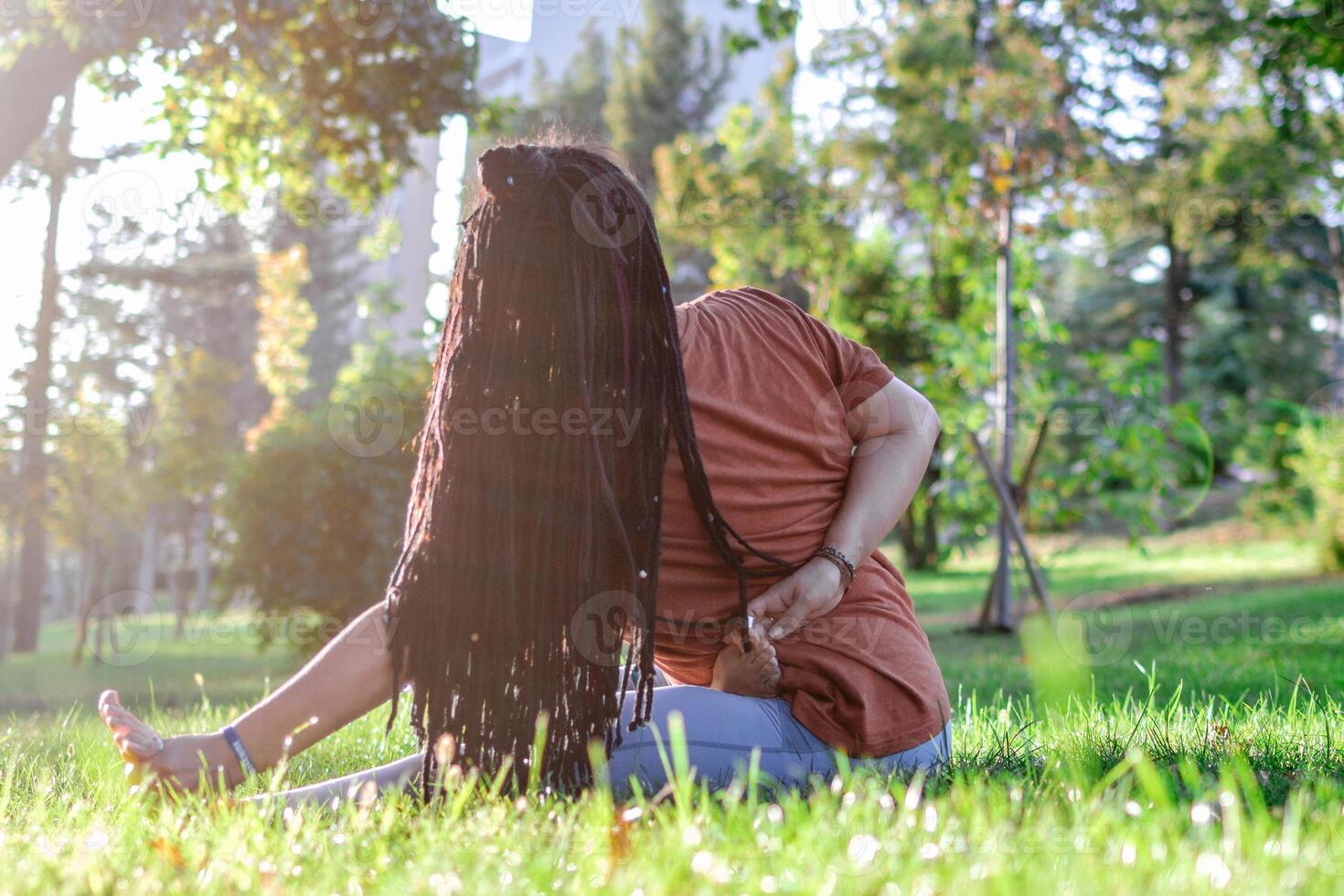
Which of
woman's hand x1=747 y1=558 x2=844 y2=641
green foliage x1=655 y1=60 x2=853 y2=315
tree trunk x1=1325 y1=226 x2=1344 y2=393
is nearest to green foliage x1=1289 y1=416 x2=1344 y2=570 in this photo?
green foliage x1=655 y1=60 x2=853 y2=315

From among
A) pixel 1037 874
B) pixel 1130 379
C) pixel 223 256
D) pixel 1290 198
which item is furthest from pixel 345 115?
pixel 1290 198

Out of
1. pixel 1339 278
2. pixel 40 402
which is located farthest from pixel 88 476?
pixel 1339 278

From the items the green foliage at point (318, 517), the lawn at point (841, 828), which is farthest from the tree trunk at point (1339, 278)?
the lawn at point (841, 828)

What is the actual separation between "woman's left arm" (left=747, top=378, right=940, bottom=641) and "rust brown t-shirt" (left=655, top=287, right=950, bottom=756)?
0.14 feet

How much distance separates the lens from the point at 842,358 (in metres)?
2.45

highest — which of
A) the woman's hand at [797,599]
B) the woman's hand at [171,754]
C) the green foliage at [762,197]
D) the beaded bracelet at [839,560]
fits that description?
the green foliage at [762,197]

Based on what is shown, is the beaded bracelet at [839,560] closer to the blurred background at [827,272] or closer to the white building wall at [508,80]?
the blurred background at [827,272]

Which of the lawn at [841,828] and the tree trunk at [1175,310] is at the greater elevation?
the tree trunk at [1175,310]

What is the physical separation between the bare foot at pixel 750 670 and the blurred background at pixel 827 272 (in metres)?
1.05

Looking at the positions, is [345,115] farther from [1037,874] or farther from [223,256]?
[223,256]

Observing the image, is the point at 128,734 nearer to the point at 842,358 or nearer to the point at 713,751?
the point at 713,751

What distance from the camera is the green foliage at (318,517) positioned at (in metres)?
8.73

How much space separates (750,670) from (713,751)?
0.57 ft

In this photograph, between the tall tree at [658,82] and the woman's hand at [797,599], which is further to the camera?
the tall tree at [658,82]
